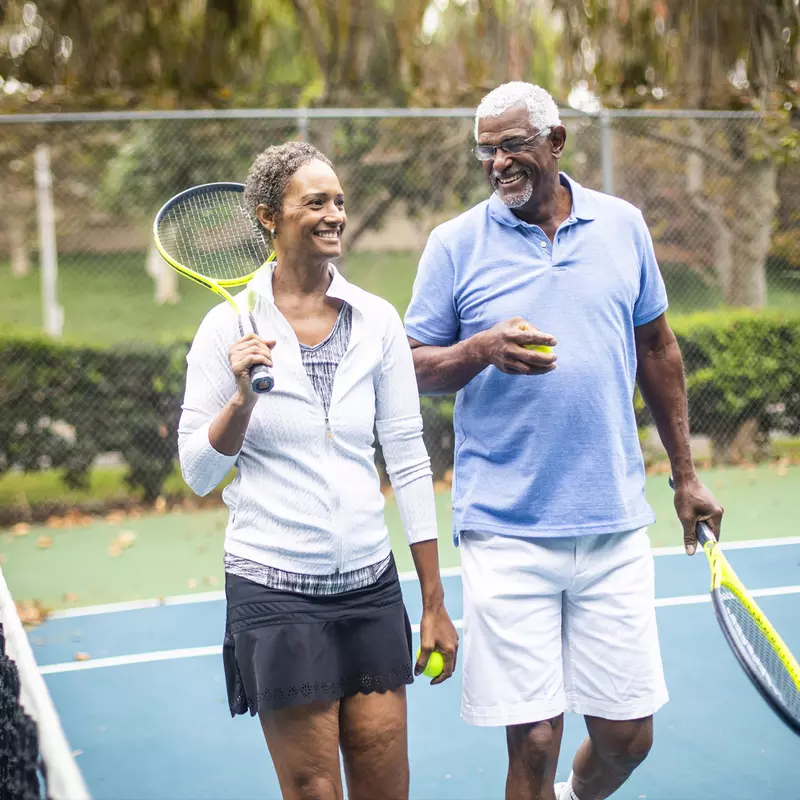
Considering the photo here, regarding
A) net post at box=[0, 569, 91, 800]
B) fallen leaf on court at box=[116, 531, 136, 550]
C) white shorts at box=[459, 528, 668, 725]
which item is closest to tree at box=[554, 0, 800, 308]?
fallen leaf on court at box=[116, 531, 136, 550]

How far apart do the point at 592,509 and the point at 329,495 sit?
2.74 feet

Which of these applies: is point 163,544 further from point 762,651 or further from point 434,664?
point 762,651

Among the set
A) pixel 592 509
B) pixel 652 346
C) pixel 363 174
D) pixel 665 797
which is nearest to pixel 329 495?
pixel 592 509

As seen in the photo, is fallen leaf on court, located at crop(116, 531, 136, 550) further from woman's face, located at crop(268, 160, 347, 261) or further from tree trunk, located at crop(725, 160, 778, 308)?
tree trunk, located at crop(725, 160, 778, 308)

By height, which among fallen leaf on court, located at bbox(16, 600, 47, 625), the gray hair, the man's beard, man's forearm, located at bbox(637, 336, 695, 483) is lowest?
fallen leaf on court, located at bbox(16, 600, 47, 625)

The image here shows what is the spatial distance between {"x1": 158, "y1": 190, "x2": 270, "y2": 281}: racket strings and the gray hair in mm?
740

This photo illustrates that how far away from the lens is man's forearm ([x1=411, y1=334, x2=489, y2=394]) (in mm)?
3207

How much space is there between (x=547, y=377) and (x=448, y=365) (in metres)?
0.28

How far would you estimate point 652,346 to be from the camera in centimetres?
365

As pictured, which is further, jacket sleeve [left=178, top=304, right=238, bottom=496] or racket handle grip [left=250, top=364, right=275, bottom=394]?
jacket sleeve [left=178, top=304, right=238, bottom=496]

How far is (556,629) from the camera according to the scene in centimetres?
339

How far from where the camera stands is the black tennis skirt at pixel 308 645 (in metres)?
2.81

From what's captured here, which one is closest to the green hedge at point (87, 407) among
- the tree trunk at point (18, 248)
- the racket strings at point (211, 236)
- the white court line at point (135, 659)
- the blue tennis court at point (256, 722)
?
the blue tennis court at point (256, 722)

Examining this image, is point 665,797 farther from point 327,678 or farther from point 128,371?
point 128,371
